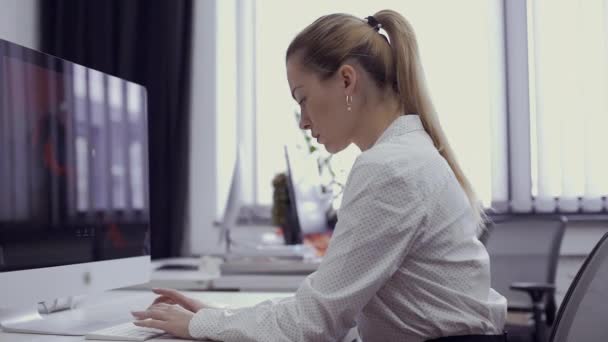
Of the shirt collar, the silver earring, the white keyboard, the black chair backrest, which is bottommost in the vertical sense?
the black chair backrest

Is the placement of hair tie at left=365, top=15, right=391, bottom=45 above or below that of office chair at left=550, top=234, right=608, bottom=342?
above

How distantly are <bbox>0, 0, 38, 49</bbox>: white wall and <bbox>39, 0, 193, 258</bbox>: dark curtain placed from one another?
11.9 inches

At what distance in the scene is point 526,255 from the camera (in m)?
3.16

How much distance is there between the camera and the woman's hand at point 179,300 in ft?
4.82

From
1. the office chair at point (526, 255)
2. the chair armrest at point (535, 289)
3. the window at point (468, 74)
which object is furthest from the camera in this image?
the window at point (468, 74)

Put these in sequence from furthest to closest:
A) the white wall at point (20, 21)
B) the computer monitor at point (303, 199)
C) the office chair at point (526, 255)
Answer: the white wall at point (20, 21) → the office chair at point (526, 255) → the computer monitor at point (303, 199)

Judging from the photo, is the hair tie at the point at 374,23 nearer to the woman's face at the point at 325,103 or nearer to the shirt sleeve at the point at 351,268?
the woman's face at the point at 325,103

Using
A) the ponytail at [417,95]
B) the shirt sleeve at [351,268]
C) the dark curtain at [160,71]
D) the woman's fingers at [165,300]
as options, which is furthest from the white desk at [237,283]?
the dark curtain at [160,71]

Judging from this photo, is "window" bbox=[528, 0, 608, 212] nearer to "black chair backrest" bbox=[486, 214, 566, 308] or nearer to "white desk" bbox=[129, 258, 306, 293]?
"black chair backrest" bbox=[486, 214, 566, 308]

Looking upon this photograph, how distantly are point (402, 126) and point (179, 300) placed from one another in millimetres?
561

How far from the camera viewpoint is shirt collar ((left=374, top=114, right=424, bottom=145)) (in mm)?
1401

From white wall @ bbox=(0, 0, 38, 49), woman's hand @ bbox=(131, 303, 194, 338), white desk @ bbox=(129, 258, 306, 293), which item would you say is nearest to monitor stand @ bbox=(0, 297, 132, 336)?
woman's hand @ bbox=(131, 303, 194, 338)

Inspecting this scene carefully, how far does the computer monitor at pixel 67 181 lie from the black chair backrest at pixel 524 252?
6.00 ft

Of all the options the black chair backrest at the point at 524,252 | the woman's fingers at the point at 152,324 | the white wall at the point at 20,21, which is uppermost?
the white wall at the point at 20,21
